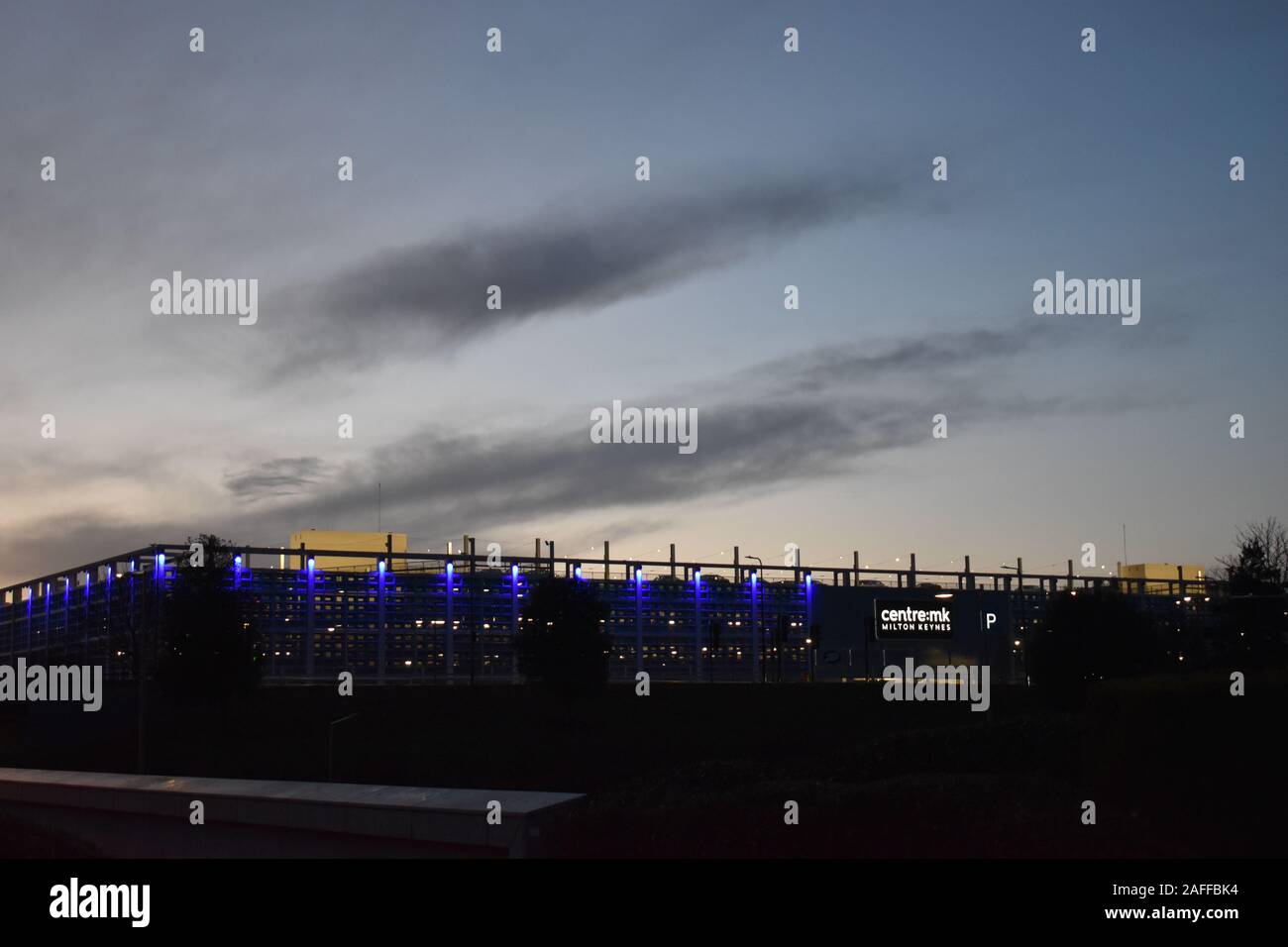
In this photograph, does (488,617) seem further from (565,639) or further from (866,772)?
(866,772)

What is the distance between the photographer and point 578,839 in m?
12.1

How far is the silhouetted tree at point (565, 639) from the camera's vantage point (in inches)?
2244

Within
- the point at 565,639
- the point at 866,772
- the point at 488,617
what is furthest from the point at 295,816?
the point at 488,617

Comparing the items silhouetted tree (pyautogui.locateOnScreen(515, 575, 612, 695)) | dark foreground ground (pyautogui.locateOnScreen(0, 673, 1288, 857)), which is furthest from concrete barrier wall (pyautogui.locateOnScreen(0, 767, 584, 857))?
silhouetted tree (pyautogui.locateOnScreen(515, 575, 612, 695))

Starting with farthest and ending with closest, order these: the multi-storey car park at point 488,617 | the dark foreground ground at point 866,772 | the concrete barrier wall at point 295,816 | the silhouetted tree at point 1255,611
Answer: the multi-storey car park at point 488,617
the silhouetted tree at point 1255,611
the concrete barrier wall at point 295,816
the dark foreground ground at point 866,772

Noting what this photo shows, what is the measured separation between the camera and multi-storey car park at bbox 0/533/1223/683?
76625mm

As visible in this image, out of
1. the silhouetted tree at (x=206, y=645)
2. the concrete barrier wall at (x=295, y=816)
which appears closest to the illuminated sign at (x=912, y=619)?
the silhouetted tree at (x=206, y=645)

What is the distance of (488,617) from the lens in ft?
272

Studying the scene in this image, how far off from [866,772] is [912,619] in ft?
226

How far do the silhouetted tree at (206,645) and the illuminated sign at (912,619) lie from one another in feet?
151

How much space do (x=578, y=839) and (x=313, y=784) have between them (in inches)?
205

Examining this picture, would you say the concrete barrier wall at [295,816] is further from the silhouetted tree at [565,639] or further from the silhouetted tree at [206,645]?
the silhouetted tree at [565,639]
